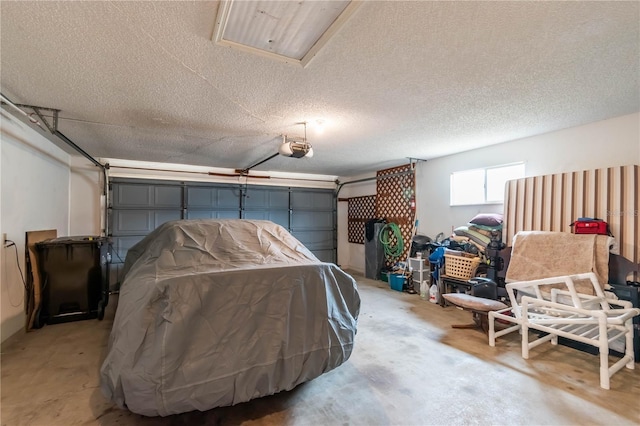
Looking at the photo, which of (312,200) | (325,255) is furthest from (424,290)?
(312,200)

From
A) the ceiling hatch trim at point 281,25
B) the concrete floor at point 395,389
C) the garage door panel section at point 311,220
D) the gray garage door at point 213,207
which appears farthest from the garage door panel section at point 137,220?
the ceiling hatch trim at point 281,25

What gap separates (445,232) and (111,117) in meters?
5.07

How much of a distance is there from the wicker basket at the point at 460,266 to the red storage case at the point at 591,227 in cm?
119

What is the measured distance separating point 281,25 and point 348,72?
2.26 feet

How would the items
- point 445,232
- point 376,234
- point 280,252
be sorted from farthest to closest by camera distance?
point 376,234 → point 445,232 → point 280,252

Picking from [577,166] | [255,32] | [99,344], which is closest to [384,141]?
[577,166]

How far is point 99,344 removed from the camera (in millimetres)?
2988

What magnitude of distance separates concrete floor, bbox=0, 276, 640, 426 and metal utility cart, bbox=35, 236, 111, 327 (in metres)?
0.39

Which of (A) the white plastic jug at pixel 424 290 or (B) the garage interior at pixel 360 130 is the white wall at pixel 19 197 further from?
(A) the white plastic jug at pixel 424 290

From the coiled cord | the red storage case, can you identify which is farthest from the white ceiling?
the coiled cord

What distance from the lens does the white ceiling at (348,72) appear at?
1534mm

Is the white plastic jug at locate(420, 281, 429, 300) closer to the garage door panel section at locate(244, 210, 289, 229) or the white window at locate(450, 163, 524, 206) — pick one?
the white window at locate(450, 163, 524, 206)

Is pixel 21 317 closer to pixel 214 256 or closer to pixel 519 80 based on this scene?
pixel 214 256

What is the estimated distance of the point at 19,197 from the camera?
125 inches
